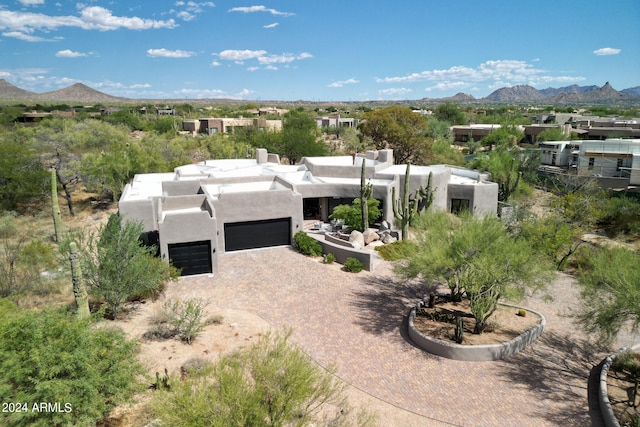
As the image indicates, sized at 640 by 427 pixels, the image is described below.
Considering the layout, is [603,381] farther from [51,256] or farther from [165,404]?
[51,256]

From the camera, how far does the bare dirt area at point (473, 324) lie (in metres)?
16.2

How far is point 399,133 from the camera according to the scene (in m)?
50.2

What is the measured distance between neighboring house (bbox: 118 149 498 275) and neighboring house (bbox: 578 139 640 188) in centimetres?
1571

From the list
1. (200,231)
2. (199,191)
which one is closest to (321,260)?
(200,231)

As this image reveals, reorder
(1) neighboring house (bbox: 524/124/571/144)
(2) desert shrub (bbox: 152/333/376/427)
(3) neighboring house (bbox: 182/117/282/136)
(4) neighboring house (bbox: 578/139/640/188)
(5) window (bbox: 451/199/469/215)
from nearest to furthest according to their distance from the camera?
1. (2) desert shrub (bbox: 152/333/376/427)
2. (5) window (bbox: 451/199/469/215)
3. (4) neighboring house (bbox: 578/139/640/188)
4. (1) neighboring house (bbox: 524/124/571/144)
5. (3) neighboring house (bbox: 182/117/282/136)

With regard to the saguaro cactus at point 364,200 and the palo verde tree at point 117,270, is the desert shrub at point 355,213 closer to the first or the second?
the saguaro cactus at point 364,200

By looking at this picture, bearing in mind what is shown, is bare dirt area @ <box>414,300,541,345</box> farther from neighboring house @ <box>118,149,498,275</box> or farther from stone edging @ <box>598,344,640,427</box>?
neighboring house @ <box>118,149,498,275</box>

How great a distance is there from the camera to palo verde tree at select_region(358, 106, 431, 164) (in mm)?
49562

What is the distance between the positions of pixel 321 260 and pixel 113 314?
10.9 m

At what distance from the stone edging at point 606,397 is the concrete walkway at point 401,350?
0.25 metres

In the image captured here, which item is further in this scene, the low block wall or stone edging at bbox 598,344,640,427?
the low block wall

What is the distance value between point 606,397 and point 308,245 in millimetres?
15721

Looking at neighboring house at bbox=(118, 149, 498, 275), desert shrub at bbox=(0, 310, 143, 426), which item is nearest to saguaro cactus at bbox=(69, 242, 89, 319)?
desert shrub at bbox=(0, 310, 143, 426)

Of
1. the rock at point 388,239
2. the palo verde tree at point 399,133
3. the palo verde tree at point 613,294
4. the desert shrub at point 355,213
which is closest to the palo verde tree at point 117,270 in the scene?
the desert shrub at point 355,213
